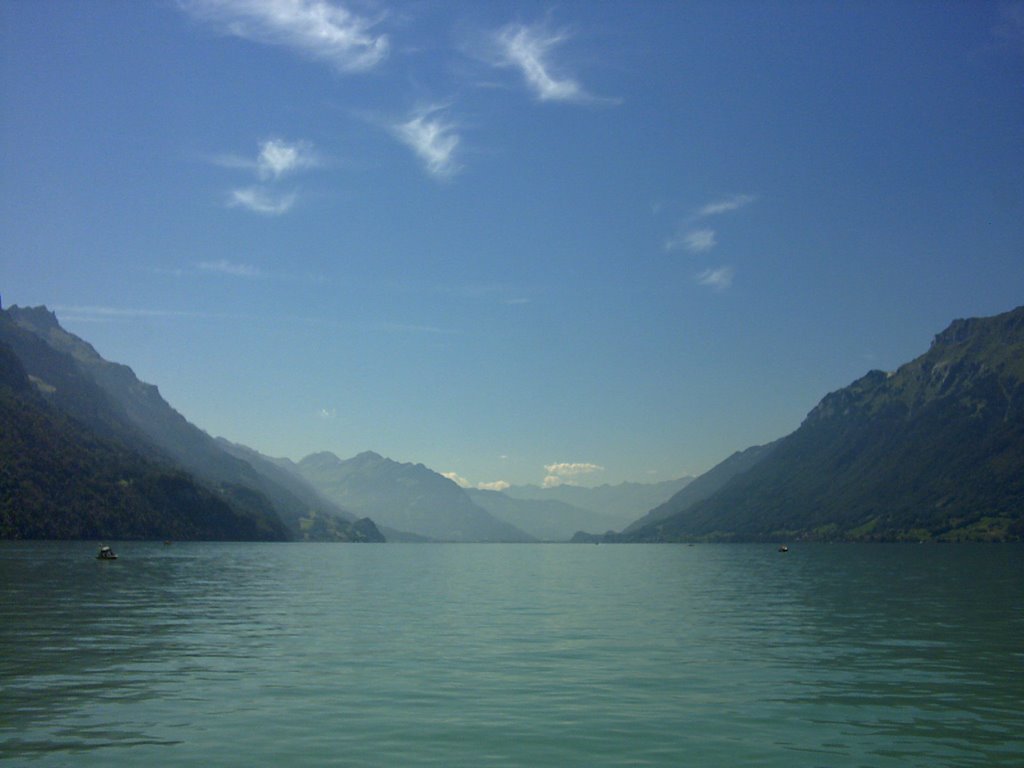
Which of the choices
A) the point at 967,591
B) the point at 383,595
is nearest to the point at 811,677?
the point at 383,595

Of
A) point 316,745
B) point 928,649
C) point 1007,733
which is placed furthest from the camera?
point 928,649

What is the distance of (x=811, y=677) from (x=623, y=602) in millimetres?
44231

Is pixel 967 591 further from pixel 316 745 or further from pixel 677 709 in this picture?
pixel 316 745

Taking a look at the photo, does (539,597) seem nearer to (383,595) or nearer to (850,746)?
(383,595)

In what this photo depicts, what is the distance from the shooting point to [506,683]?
118 ft

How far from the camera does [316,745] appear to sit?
24.8 m

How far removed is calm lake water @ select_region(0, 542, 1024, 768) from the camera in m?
24.5

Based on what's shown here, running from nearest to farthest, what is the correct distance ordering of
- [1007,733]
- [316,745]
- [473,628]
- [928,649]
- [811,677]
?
[316,745], [1007,733], [811,677], [928,649], [473,628]

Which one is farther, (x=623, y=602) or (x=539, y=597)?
(x=539, y=597)

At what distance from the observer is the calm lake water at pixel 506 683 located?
80.4 feet

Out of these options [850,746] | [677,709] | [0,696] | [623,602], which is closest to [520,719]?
[677,709]

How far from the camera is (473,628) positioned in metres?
57.3

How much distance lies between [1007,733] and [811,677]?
11.6 metres

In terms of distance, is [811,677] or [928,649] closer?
[811,677]
